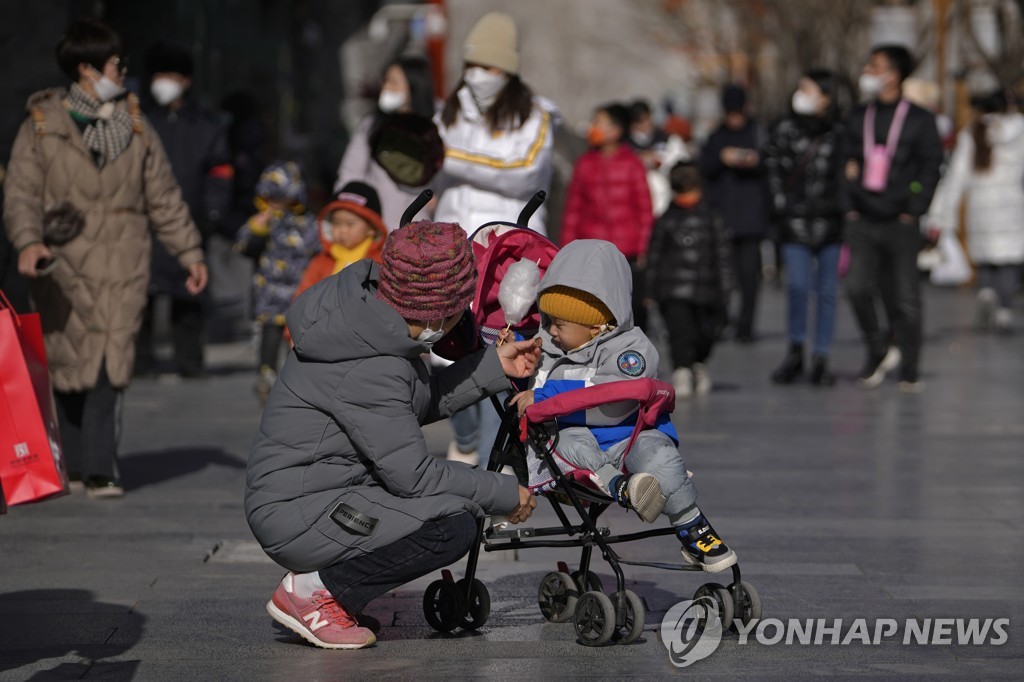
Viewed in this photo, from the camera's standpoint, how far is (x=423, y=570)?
17.5 ft

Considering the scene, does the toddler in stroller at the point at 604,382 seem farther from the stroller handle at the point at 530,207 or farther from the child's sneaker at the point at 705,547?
the stroller handle at the point at 530,207

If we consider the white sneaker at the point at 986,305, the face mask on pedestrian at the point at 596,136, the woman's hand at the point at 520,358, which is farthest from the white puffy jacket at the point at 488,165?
the white sneaker at the point at 986,305

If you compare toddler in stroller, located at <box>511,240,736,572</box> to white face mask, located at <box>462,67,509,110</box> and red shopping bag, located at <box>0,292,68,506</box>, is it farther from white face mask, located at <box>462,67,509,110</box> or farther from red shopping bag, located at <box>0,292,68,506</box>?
white face mask, located at <box>462,67,509,110</box>

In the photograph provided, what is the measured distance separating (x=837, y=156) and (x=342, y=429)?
8.08 m

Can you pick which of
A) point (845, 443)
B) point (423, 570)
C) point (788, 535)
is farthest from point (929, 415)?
point (423, 570)

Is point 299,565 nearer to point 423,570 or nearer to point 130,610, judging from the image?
point 423,570

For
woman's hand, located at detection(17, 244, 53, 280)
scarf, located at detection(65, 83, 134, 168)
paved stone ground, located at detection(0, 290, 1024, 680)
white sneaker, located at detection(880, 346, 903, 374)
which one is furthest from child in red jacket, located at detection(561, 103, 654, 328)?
woman's hand, located at detection(17, 244, 53, 280)

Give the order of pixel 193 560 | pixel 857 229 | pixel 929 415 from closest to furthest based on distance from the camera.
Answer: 1. pixel 193 560
2. pixel 929 415
3. pixel 857 229

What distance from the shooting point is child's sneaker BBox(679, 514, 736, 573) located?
17.5ft

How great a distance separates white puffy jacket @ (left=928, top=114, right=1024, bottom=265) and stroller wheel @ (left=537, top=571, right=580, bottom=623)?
11.5 meters

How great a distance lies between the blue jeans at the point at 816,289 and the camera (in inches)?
499

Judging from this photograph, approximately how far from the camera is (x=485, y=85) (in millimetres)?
7879

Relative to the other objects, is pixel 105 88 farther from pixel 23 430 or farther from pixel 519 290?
pixel 23 430

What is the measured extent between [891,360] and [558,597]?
8252 mm
